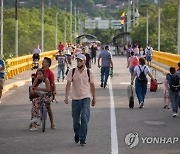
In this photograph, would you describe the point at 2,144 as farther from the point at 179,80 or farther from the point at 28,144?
the point at 179,80

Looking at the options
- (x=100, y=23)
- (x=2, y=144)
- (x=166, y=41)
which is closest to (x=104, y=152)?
(x=2, y=144)

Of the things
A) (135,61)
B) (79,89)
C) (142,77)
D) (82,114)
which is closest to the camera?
(82,114)

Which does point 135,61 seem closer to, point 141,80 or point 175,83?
point 141,80

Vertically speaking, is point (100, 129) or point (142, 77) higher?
point (142, 77)

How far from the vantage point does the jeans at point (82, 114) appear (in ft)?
40.2

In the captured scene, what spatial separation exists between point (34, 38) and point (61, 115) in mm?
60962

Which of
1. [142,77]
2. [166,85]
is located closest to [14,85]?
[142,77]

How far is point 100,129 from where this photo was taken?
14.7 m

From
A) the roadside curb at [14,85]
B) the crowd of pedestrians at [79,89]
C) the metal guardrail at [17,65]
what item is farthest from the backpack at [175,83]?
the metal guardrail at [17,65]

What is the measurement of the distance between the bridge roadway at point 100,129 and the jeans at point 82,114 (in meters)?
0.30

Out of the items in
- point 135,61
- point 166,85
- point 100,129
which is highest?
point 135,61

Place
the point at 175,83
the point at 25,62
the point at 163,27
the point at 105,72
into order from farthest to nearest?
the point at 163,27
the point at 25,62
the point at 105,72
the point at 175,83

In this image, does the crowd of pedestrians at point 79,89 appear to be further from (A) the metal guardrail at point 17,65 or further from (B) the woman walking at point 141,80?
(A) the metal guardrail at point 17,65

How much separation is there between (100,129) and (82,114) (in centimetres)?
250
